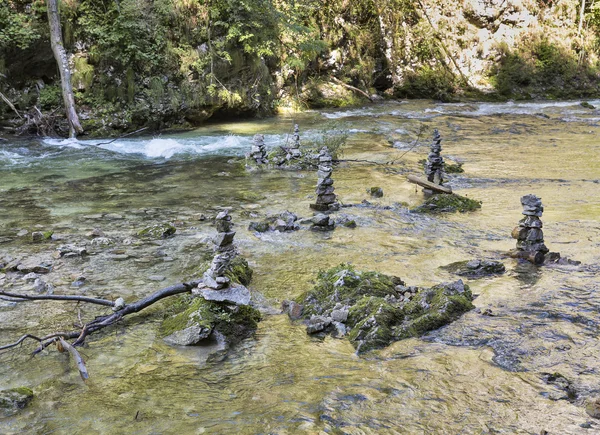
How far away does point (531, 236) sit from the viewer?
6.07 meters

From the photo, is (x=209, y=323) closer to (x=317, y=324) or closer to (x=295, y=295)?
(x=317, y=324)

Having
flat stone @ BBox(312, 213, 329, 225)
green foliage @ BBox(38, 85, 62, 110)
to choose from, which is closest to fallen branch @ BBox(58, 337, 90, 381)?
flat stone @ BBox(312, 213, 329, 225)

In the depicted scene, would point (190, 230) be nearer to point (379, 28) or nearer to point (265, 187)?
point (265, 187)

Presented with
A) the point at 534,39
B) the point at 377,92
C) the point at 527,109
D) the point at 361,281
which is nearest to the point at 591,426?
the point at 361,281

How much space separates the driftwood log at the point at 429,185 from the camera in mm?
9312

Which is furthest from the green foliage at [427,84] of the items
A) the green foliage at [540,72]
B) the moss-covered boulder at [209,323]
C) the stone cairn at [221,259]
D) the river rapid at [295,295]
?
the moss-covered boulder at [209,323]

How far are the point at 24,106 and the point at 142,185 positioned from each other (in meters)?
9.19

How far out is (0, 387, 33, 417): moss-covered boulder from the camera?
11.5ft

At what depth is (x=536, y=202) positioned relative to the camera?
20.2 ft

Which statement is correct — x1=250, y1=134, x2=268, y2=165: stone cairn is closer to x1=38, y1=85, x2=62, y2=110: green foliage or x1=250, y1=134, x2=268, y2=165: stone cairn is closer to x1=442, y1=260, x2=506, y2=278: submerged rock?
x1=442, y1=260, x2=506, y2=278: submerged rock

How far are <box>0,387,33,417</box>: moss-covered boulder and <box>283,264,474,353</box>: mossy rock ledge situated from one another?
230cm

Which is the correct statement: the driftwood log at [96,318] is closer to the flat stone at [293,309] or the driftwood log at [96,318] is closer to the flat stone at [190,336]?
the flat stone at [190,336]

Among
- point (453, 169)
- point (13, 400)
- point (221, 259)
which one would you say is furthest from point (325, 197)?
point (13, 400)

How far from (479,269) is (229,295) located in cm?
289
